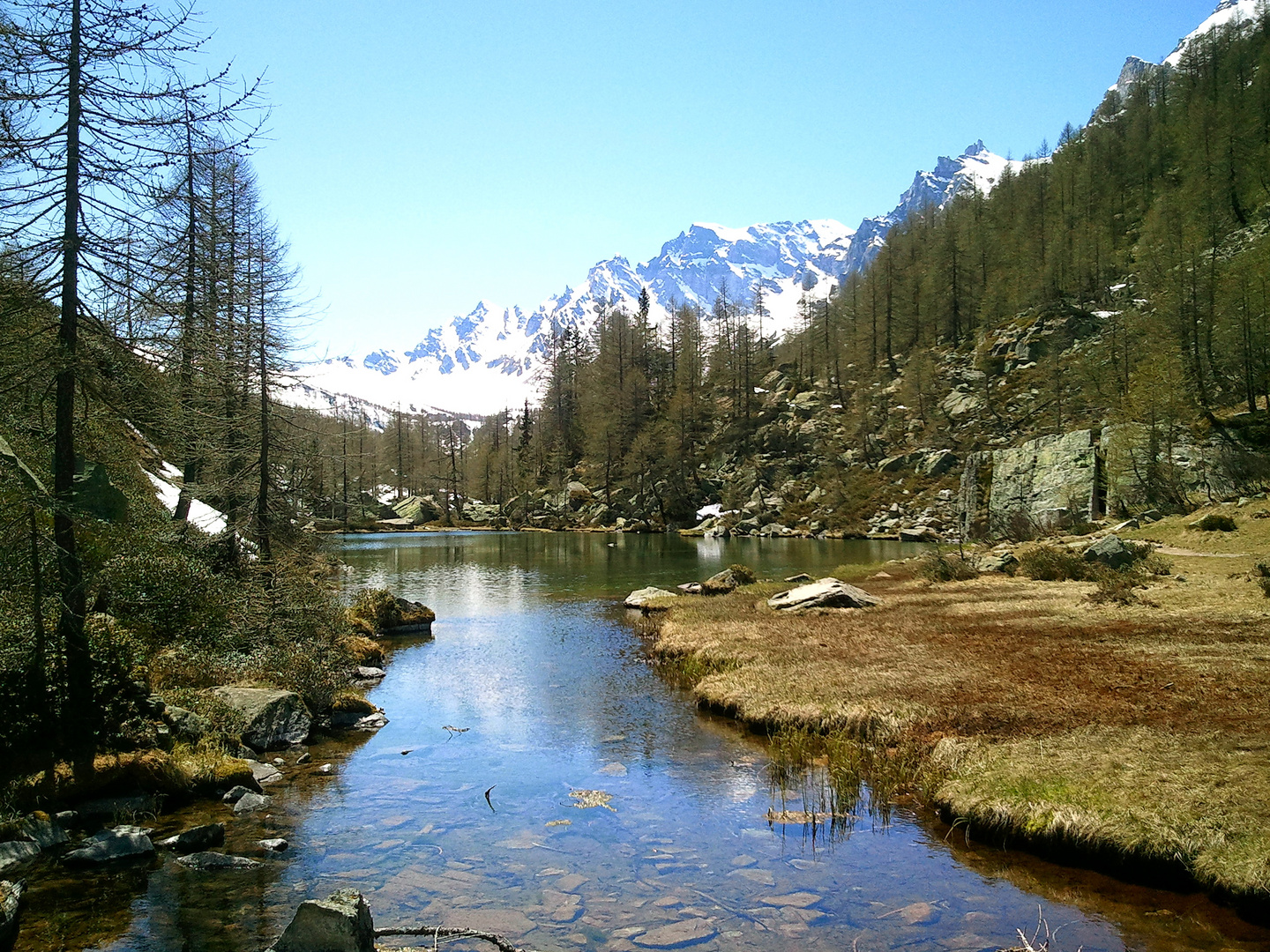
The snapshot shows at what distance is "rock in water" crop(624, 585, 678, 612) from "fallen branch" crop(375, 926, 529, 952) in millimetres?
26008

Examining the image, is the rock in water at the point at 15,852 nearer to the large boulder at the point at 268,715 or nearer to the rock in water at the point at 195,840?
the rock in water at the point at 195,840

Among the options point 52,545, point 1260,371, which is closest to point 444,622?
point 52,545

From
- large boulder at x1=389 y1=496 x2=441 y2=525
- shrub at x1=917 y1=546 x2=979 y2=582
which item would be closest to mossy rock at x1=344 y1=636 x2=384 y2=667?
shrub at x1=917 y1=546 x2=979 y2=582

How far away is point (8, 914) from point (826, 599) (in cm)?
2417

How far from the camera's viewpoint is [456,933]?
8039 mm

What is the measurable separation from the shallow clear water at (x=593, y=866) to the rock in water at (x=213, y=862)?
0.22 m

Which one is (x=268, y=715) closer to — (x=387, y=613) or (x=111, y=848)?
(x=111, y=848)

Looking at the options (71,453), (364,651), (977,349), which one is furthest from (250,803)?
(977,349)

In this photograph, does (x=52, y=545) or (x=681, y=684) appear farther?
(x=681, y=684)

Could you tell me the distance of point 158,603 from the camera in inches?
725

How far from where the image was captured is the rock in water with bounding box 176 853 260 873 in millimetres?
9852

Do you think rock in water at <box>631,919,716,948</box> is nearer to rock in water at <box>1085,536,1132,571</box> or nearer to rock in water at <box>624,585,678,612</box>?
rock in water at <box>624,585,678,612</box>

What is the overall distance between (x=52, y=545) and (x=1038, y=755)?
15.1 m

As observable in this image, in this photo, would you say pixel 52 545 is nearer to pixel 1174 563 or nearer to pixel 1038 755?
pixel 1038 755
